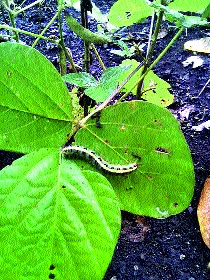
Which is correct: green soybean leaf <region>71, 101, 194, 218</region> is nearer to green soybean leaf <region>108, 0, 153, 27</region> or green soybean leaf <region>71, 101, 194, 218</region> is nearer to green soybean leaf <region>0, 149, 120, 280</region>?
green soybean leaf <region>0, 149, 120, 280</region>

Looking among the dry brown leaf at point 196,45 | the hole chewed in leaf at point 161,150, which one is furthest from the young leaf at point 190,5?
the dry brown leaf at point 196,45

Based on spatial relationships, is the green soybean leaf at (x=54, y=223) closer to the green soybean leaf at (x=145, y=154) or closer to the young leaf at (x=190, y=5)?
the green soybean leaf at (x=145, y=154)

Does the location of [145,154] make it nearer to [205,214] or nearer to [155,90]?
[205,214]

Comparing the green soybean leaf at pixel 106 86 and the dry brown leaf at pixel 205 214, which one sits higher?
the green soybean leaf at pixel 106 86

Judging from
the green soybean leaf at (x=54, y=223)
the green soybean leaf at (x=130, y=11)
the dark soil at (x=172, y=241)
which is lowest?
the dark soil at (x=172, y=241)

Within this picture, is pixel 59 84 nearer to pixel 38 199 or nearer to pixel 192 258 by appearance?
pixel 38 199

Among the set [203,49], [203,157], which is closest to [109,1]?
[203,49]
